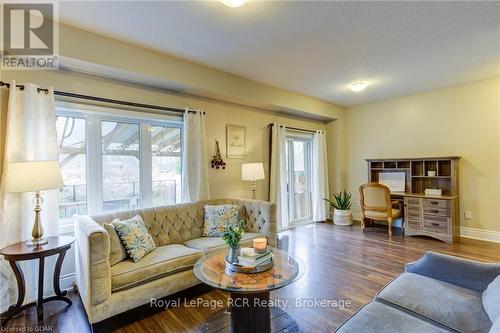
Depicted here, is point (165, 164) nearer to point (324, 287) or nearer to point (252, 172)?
point (252, 172)

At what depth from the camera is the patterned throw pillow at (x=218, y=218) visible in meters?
3.15

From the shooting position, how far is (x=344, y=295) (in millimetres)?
2506

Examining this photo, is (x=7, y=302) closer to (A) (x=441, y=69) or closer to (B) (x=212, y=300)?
(B) (x=212, y=300)

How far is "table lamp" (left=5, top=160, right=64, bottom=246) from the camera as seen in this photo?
204 centimetres

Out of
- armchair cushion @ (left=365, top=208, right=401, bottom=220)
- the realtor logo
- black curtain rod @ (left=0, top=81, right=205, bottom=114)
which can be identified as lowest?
armchair cushion @ (left=365, top=208, right=401, bottom=220)

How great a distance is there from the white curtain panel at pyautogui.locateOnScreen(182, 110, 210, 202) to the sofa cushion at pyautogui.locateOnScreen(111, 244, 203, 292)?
1052 mm

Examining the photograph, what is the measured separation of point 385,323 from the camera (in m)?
1.30

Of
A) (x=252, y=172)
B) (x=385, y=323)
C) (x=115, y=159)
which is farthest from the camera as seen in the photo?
(x=252, y=172)

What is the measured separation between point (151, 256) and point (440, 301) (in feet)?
7.39

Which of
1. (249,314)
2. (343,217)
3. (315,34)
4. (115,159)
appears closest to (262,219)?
(249,314)

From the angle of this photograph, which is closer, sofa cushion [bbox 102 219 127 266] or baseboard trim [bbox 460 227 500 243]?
sofa cushion [bbox 102 219 127 266]

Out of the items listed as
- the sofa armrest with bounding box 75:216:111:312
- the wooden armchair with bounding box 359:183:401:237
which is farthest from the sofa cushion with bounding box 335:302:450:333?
the wooden armchair with bounding box 359:183:401:237

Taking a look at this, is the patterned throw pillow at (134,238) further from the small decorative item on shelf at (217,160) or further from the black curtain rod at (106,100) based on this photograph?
the small decorative item on shelf at (217,160)

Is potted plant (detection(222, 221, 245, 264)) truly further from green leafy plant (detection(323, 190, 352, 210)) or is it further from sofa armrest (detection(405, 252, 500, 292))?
green leafy plant (detection(323, 190, 352, 210))
